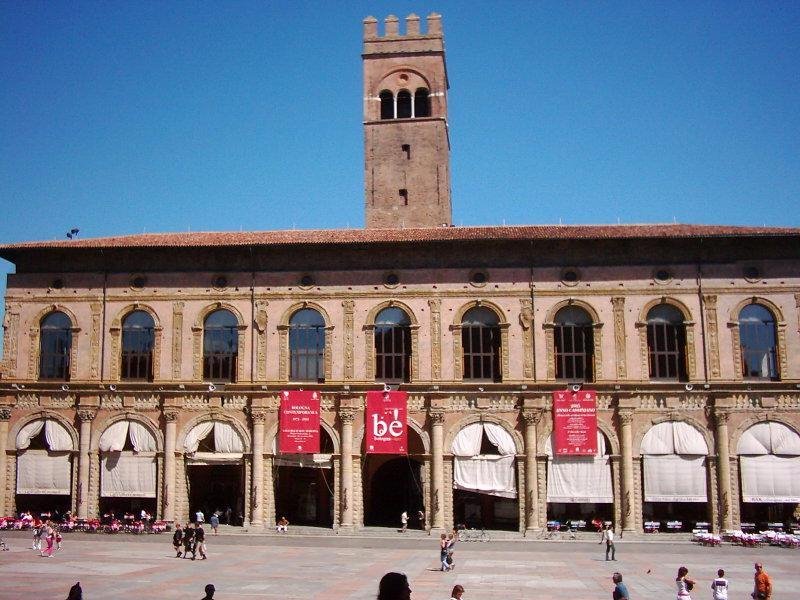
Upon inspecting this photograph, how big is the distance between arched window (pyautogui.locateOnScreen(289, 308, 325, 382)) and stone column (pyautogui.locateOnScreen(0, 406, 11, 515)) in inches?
575

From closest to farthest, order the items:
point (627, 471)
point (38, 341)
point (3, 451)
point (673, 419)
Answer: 1. point (627, 471)
2. point (673, 419)
3. point (3, 451)
4. point (38, 341)

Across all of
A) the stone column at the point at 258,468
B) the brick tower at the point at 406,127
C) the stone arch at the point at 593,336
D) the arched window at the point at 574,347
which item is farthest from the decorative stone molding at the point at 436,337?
the brick tower at the point at 406,127

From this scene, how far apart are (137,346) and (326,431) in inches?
426

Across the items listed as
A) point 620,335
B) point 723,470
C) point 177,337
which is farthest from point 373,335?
point 723,470

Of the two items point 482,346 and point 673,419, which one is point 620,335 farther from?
point 482,346

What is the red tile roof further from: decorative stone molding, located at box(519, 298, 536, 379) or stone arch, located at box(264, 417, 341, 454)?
stone arch, located at box(264, 417, 341, 454)

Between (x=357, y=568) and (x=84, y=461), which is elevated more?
(x=84, y=461)

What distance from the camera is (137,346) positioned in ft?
153

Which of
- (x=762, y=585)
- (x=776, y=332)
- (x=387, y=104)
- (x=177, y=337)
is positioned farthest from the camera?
(x=387, y=104)

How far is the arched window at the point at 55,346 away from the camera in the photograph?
154 feet

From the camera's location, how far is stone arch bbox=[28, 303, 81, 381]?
153ft

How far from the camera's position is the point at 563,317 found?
45125mm

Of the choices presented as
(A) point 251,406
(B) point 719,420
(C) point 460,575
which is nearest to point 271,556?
(C) point 460,575

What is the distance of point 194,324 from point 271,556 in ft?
51.2
